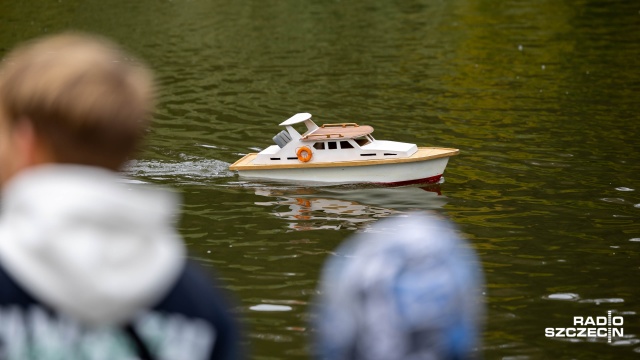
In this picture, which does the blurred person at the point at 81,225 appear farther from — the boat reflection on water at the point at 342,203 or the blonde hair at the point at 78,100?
the boat reflection on water at the point at 342,203

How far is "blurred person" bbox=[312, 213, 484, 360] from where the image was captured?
9.20 feet

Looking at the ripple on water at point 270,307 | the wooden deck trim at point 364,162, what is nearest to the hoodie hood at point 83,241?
the ripple on water at point 270,307

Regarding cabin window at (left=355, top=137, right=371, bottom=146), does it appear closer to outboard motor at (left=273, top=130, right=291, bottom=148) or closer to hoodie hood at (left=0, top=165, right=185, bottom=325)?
outboard motor at (left=273, top=130, right=291, bottom=148)

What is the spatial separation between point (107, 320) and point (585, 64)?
32792 millimetres

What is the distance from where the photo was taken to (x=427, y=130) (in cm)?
2602

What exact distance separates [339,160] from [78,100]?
62.2 feet

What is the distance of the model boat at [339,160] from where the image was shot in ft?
70.4

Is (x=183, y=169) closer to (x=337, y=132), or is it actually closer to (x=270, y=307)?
(x=337, y=132)

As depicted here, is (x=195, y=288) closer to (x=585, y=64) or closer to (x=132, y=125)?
(x=132, y=125)

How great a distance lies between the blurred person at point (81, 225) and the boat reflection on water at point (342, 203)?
15.7 m

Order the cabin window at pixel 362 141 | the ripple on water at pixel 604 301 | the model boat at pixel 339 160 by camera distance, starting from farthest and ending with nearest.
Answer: the cabin window at pixel 362 141, the model boat at pixel 339 160, the ripple on water at pixel 604 301

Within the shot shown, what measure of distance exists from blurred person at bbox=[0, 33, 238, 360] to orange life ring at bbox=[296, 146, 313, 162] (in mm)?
18673

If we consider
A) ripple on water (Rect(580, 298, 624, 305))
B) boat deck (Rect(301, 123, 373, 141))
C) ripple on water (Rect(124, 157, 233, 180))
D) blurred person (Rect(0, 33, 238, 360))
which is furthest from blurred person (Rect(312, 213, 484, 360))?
ripple on water (Rect(124, 157, 233, 180))

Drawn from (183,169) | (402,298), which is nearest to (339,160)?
(183,169)
